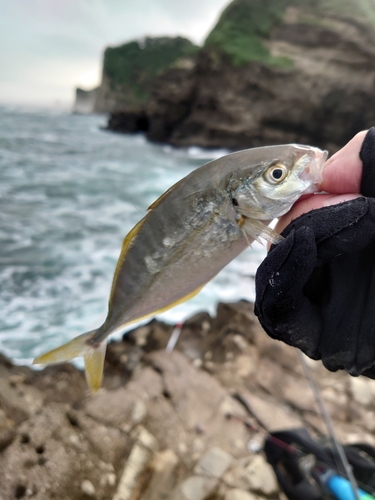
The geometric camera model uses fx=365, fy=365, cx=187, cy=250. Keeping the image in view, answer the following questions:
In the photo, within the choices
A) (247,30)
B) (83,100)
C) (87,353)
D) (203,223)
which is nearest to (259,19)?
(247,30)

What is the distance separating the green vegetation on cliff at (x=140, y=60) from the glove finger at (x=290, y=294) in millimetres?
71169

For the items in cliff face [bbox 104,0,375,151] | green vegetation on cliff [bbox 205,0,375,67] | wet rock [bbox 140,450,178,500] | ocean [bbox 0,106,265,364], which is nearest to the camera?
wet rock [bbox 140,450,178,500]

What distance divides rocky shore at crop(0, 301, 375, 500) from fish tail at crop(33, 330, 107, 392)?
3.68 feet

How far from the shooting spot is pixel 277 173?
1604 millimetres

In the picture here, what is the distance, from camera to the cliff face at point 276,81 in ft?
80.0

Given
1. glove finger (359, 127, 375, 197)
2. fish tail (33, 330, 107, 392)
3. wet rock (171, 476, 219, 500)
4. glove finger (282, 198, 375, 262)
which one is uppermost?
glove finger (359, 127, 375, 197)

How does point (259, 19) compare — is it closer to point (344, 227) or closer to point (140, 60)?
point (344, 227)

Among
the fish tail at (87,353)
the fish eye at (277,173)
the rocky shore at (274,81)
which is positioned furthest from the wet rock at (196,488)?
the rocky shore at (274,81)

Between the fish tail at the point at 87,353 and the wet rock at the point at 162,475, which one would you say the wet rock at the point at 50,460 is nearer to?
the wet rock at the point at 162,475

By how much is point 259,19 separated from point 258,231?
34.7 m

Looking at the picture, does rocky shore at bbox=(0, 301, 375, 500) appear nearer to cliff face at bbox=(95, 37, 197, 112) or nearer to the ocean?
the ocean

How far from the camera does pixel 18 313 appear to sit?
5.39 meters

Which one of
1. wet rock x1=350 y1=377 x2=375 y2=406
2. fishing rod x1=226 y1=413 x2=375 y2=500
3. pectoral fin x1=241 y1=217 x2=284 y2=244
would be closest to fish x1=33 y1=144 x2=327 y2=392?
pectoral fin x1=241 y1=217 x2=284 y2=244

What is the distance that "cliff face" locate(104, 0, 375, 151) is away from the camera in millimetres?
24391
